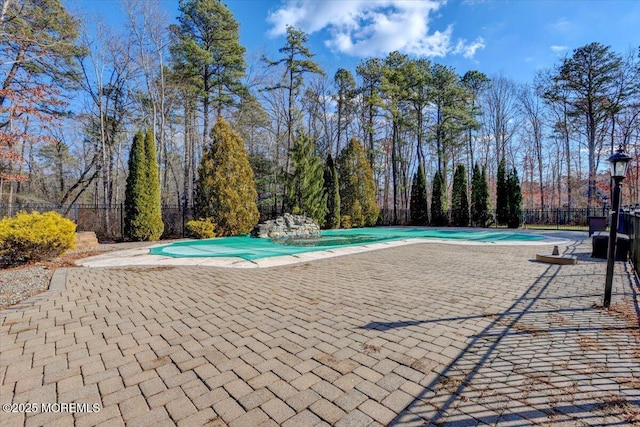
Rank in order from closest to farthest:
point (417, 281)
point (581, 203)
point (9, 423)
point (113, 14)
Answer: point (9, 423) < point (417, 281) < point (113, 14) < point (581, 203)

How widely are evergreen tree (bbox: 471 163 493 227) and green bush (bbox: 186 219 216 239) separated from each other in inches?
576

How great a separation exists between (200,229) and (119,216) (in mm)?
4943

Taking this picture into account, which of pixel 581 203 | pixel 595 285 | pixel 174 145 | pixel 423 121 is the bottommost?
pixel 595 285

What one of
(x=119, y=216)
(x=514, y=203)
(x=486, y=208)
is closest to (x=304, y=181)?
(x=119, y=216)

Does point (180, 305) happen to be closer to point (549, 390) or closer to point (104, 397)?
point (104, 397)

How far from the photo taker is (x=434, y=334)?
2617mm

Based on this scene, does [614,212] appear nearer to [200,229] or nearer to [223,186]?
[200,229]

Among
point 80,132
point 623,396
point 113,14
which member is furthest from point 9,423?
point 80,132

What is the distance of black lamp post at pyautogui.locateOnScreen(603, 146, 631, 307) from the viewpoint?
3309 mm

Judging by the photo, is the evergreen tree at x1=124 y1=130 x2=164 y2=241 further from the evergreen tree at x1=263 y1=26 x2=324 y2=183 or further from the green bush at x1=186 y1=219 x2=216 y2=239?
the evergreen tree at x1=263 y1=26 x2=324 y2=183

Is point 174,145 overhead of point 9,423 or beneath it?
overhead

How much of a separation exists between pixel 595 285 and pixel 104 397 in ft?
19.3

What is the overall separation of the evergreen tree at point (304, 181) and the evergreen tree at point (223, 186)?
12.1 feet

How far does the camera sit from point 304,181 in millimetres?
15266
